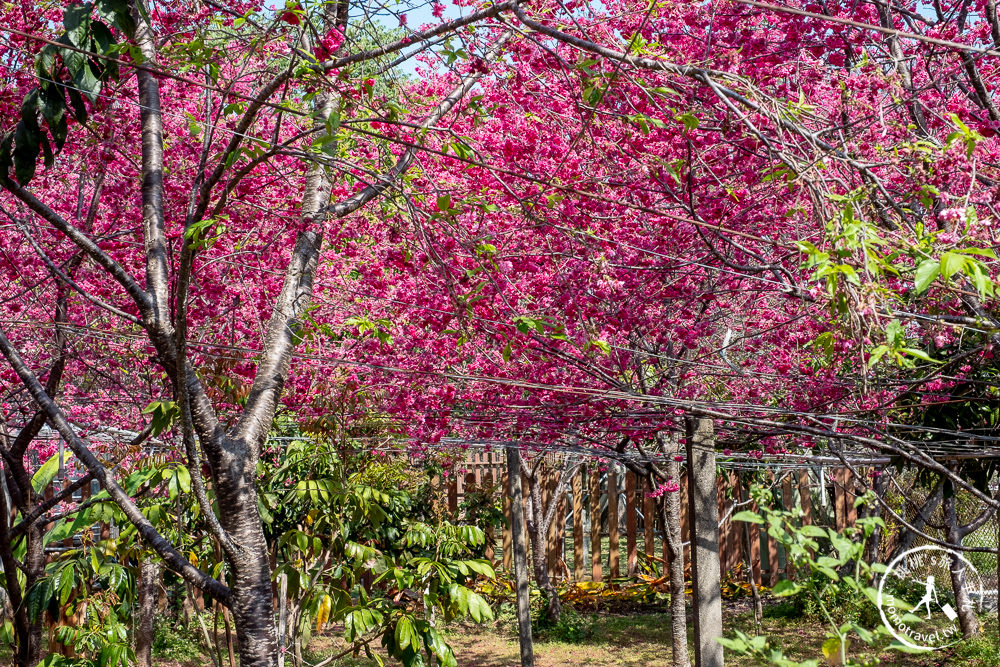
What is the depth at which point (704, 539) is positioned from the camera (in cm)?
626

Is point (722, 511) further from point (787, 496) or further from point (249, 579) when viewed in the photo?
point (249, 579)

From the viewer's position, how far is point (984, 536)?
14.1 m

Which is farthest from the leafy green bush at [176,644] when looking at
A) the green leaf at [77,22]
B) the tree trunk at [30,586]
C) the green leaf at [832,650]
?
the green leaf at [832,650]

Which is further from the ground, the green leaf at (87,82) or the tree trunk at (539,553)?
the green leaf at (87,82)

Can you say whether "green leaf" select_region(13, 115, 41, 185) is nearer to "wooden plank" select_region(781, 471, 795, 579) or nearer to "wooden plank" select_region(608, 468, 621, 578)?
"wooden plank" select_region(608, 468, 621, 578)

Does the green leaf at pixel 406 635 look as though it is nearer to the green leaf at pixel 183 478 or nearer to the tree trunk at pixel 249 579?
the tree trunk at pixel 249 579

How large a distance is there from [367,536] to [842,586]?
6086 millimetres

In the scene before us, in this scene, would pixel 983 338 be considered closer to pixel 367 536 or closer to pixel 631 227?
pixel 631 227

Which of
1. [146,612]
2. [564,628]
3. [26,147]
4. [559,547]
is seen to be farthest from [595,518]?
[26,147]

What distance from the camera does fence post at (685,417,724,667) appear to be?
620cm

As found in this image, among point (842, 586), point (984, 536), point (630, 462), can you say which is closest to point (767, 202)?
point (842, 586)

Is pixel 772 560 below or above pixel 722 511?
below

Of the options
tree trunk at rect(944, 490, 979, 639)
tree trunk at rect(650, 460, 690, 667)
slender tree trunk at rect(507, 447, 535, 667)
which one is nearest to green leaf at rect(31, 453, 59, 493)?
slender tree trunk at rect(507, 447, 535, 667)

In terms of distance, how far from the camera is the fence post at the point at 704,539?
20.3 feet
